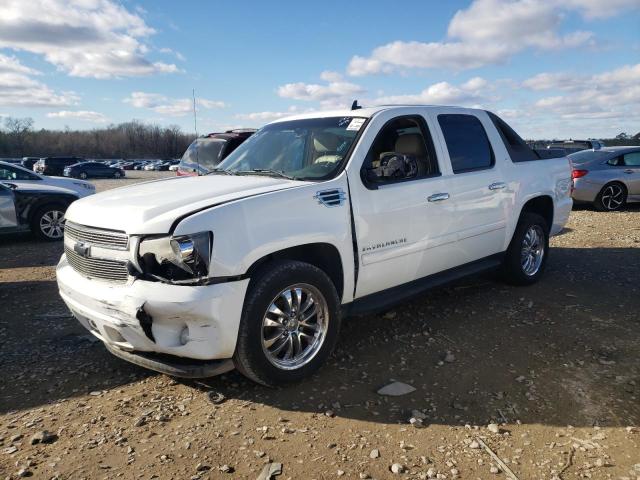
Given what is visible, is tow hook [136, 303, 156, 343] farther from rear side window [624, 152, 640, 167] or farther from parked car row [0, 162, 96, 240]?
rear side window [624, 152, 640, 167]

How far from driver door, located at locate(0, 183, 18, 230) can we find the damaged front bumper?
6.60 metres

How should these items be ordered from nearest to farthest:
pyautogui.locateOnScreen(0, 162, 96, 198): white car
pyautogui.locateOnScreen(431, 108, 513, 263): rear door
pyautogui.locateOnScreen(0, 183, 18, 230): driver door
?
pyautogui.locateOnScreen(431, 108, 513, 263): rear door < pyautogui.locateOnScreen(0, 183, 18, 230): driver door < pyautogui.locateOnScreen(0, 162, 96, 198): white car

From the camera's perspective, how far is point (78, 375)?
11.6ft

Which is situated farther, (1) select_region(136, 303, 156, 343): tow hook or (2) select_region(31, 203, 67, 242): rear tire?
(2) select_region(31, 203, 67, 242): rear tire

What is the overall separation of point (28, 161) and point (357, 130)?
4997 centimetres

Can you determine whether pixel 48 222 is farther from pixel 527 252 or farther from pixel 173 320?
pixel 527 252

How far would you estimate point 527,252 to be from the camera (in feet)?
17.9

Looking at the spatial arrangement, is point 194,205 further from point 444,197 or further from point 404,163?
→ point 444,197

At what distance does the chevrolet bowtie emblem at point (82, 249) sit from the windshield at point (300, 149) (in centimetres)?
139

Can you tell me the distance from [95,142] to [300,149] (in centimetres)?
11185

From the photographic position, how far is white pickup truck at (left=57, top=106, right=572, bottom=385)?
2807 mm

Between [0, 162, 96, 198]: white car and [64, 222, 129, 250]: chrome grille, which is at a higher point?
[0, 162, 96, 198]: white car

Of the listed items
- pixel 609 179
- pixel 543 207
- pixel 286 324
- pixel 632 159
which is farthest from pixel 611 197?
pixel 286 324

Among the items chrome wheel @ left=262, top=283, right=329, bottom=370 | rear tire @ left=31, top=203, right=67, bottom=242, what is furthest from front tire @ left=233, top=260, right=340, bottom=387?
Result: rear tire @ left=31, top=203, right=67, bottom=242
